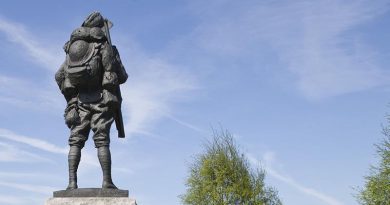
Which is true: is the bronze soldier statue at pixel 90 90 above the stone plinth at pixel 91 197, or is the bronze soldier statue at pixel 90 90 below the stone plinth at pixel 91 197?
above

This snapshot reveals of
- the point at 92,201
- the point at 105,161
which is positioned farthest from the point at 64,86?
the point at 92,201

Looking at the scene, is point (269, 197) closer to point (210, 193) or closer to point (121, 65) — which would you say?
point (210, 193)

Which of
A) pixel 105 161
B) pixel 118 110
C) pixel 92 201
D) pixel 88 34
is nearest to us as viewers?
pixel 92 201

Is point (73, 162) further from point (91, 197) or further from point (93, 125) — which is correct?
point (91, 197)

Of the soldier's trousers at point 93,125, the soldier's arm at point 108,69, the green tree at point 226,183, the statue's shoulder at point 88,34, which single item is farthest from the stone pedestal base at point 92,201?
the green tree at point 226,183

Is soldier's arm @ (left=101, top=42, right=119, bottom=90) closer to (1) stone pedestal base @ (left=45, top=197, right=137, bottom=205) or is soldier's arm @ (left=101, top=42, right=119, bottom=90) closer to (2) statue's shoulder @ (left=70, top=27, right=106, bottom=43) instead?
(2) statue's shoulder @ (left=70, top=27, right=106, bottom=43)

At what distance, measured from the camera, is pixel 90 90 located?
8.78 m

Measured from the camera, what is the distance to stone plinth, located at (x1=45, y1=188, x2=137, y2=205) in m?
7.96

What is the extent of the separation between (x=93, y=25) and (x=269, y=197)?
26546 mm

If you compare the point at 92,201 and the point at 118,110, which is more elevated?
the point at 118,110

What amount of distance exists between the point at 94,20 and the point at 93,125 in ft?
5.72

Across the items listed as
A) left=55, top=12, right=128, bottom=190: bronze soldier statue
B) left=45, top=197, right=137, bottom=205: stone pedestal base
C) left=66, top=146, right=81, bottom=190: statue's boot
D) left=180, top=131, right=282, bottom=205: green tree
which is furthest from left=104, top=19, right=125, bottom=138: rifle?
left=180, top=131, right=282, bottom=205: green tree

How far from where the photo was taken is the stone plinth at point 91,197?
7.96 metres

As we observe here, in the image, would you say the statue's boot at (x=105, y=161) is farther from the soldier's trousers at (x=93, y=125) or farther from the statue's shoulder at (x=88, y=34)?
the statue's shoulder at (x=88, y=34)
